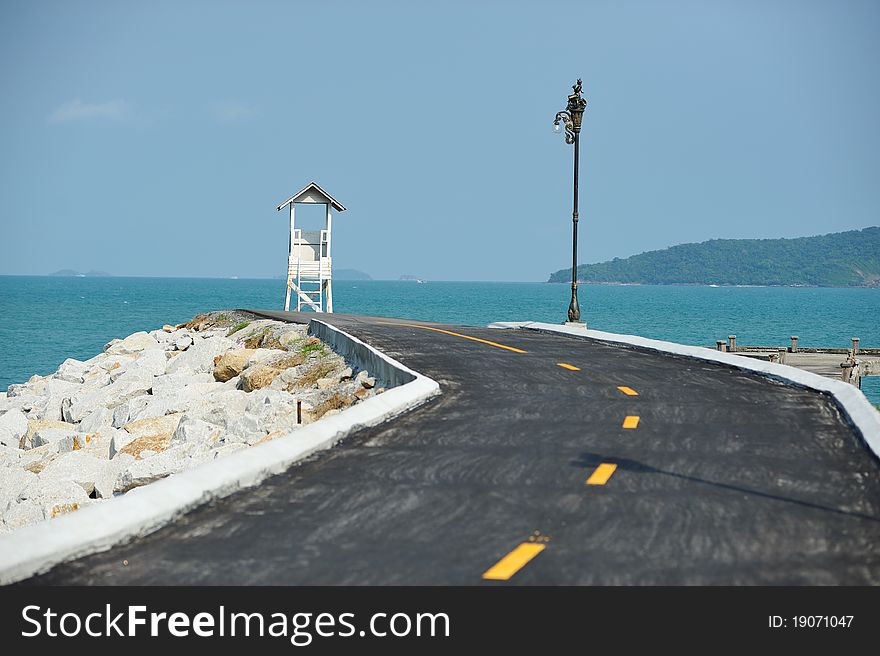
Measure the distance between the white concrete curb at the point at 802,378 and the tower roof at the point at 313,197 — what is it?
73.0ft

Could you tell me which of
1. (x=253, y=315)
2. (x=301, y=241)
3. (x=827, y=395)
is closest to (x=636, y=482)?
(x=827, y=395)

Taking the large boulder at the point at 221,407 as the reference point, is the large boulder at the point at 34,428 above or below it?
below

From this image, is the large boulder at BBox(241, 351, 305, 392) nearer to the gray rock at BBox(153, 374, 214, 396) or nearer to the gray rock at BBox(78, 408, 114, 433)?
the gray rock at BBox(153, 374, 214, 396)

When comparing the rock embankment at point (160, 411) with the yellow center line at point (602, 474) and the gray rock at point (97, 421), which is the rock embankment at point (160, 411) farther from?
the yellow center line at point (602, 474)

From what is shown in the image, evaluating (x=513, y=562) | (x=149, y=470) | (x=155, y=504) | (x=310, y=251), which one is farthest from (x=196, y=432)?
(x=310, y=251)

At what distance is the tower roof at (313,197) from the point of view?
47406mm

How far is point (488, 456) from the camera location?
34.7 feet

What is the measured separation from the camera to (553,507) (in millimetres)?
8500

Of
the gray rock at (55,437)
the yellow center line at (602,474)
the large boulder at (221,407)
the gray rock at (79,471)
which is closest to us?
the yellow center line at (602,474)

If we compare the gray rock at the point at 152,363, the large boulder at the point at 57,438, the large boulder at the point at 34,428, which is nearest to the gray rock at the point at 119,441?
the large boulder at the point at 57,438

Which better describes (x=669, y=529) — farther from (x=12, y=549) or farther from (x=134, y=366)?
(x=134, y=366)

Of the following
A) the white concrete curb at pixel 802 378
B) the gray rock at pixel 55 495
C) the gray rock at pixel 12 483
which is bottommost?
the gray rock at pixel 12 483

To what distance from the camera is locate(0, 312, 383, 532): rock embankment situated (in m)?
16.9

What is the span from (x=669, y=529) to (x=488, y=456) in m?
2.98
